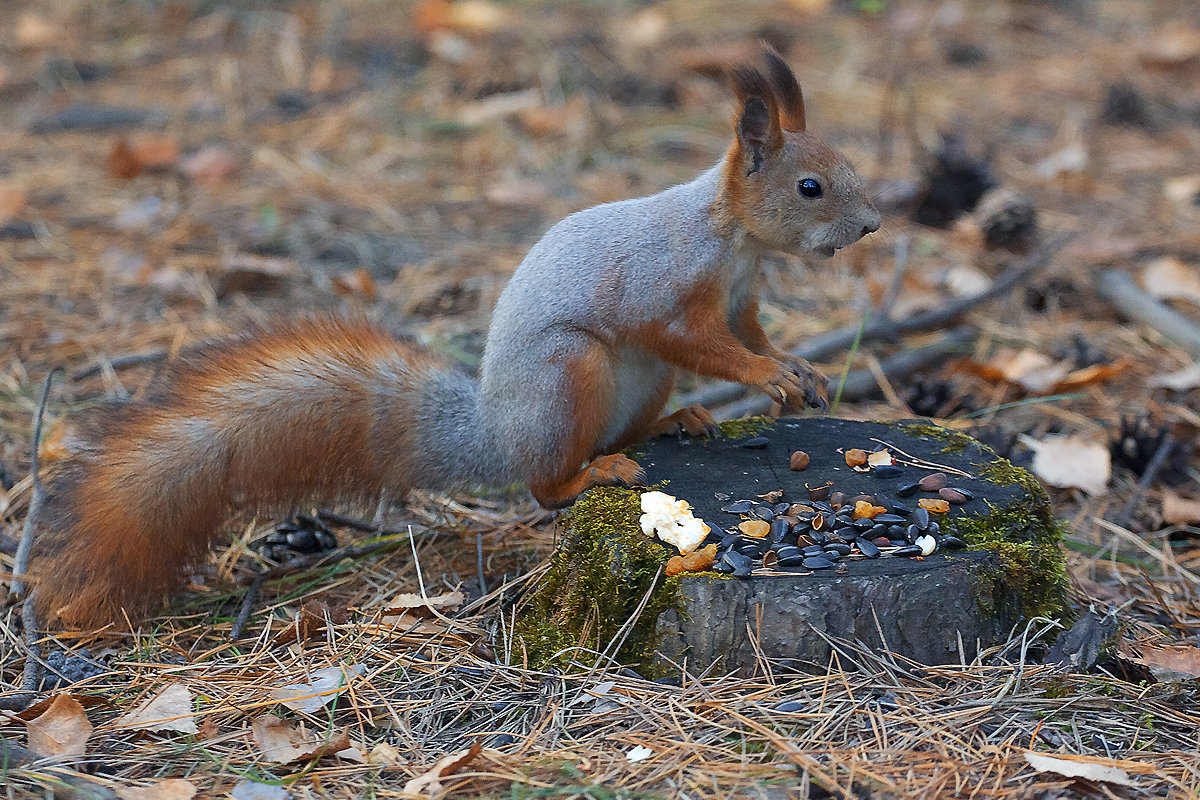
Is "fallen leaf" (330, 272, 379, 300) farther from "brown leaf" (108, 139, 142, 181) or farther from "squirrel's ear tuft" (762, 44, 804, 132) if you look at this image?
"squirrel's ear tuft" (762, 44, 804, 132)

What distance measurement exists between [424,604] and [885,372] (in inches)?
60.7

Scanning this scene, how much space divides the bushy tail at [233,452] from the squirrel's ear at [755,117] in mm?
718

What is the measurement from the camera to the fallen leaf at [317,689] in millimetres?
1732

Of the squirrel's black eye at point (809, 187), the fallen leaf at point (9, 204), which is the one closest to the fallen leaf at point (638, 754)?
the squirrel's black eye at point (809, 187)

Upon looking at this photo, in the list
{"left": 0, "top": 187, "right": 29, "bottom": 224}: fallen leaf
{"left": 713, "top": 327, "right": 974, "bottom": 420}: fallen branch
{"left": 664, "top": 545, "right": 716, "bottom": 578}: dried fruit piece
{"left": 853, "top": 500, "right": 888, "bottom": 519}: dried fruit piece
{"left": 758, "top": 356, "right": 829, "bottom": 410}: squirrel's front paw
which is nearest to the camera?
{"left": 664, "top": 545, "right": 716, "bottom": 578}: dried fruit piece

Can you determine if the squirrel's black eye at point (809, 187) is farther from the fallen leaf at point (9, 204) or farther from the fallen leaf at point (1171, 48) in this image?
the fallen leaf at point (1171, 48)

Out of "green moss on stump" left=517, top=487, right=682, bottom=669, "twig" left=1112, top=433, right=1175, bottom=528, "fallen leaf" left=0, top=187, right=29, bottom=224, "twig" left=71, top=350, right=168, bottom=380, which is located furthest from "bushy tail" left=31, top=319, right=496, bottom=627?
"fallen leaf" left=0, top=187, right=29, bottom=224

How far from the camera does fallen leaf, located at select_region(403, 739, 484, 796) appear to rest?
4.96 feet

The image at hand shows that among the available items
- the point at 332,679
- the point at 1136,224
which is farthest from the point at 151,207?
the point at 1136,224

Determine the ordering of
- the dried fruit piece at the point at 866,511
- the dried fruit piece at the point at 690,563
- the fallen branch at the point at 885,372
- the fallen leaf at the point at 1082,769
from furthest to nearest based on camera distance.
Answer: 1. the fallen branch at the point at 885,372
2. the dried fruit piece at the point at 866,511
3. the dried fruit piece at the point at 690,563
4. the fallen leaf at the point at 1082,769

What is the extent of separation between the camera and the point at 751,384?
2.11 meters

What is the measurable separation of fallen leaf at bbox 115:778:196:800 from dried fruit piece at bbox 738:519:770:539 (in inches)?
35.2

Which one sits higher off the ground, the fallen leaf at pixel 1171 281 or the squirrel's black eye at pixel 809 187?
the squirrel's black eye at pixel 809 187

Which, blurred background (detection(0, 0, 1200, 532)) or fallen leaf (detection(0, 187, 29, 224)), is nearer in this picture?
blurred background (detection(0, 0, 1200, 532))
